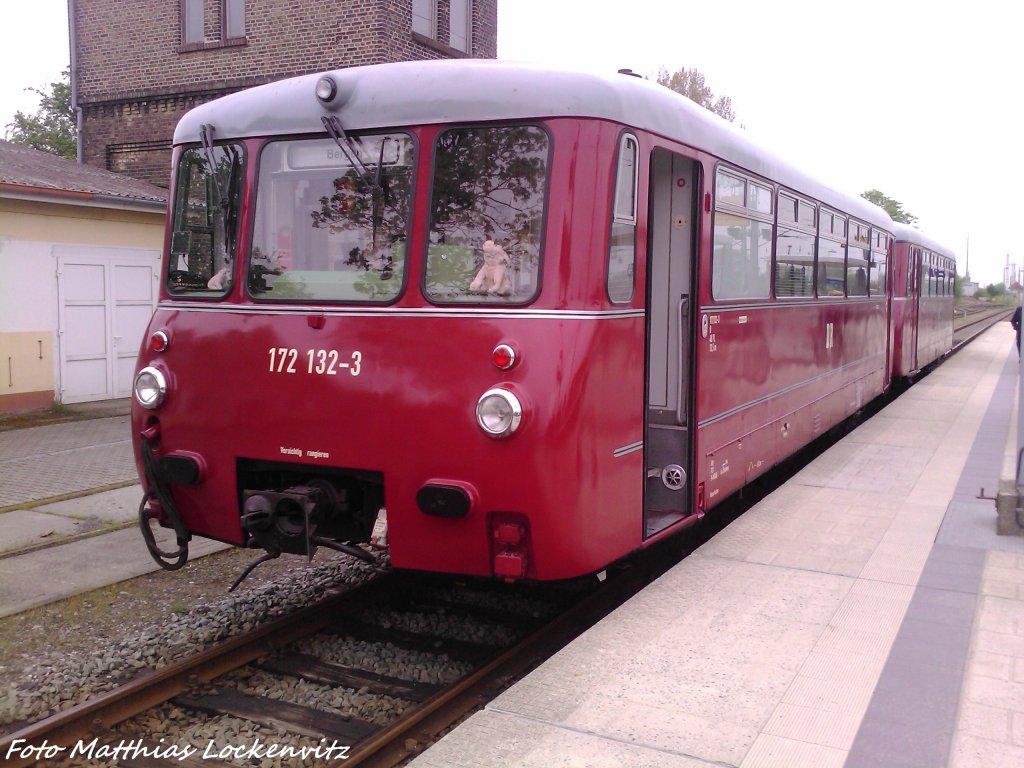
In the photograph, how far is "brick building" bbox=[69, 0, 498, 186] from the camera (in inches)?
656

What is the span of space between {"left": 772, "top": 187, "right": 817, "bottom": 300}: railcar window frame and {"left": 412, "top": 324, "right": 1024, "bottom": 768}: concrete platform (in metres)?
1.92

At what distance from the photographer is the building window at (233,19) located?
17875 mm

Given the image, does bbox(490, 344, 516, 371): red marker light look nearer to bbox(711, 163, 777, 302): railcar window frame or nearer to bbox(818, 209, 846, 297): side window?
bbox(711, 163, 777, 302): railcar window frame

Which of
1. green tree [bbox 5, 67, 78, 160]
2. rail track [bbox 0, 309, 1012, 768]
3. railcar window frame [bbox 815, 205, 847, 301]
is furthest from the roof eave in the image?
green tree [bbox 5, 67, 78, 160]

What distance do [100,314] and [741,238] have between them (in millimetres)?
11199

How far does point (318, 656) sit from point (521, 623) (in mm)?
1253

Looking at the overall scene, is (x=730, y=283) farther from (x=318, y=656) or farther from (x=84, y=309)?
(x=84, y=309)

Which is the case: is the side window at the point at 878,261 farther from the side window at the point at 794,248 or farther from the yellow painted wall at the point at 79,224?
the yellow painted wall at the point at 79,224

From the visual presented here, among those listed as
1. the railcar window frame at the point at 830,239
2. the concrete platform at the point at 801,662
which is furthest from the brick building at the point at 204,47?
the concrete platform at the point at 801,662

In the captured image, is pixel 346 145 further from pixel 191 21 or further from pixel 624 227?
pixel 191 21

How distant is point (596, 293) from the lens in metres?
4.78

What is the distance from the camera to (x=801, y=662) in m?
4.46

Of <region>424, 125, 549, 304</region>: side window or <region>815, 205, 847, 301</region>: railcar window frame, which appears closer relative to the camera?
<region>424, 125, 549, 304</region>: side window

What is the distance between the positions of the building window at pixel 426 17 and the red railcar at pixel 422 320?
12.6 m
